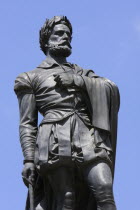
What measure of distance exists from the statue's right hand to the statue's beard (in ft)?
7.19

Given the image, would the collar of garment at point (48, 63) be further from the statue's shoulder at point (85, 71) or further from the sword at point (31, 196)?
the sword at point (31, 196)

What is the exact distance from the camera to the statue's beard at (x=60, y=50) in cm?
1455

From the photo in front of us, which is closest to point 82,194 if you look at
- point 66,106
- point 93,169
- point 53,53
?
point 93,169

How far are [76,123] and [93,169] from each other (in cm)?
90

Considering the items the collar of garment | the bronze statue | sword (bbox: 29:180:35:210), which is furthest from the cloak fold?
the collar of garment

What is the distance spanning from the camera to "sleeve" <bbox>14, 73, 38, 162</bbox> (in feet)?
45.4

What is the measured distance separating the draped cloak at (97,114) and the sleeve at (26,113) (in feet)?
2.08

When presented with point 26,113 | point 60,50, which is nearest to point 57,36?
point 60,50

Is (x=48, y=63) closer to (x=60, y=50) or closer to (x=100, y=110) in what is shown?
(x=60, y=50)

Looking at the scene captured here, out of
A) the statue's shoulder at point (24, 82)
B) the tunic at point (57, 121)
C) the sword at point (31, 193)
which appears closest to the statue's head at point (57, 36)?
the tunic at point (57, 121)

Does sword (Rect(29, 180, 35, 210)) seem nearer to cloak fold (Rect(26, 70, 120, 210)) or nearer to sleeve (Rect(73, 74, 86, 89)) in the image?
cloak fold (Rect(26, 70, 120, 210))

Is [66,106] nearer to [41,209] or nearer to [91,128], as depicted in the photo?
[91,128]

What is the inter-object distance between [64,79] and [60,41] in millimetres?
968

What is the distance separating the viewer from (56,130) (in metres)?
13.6
